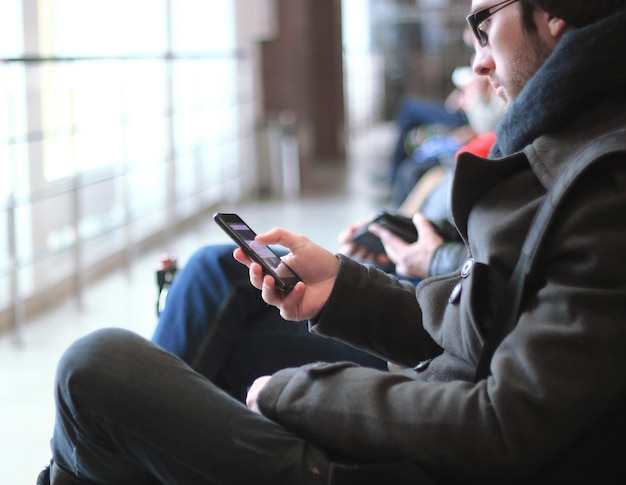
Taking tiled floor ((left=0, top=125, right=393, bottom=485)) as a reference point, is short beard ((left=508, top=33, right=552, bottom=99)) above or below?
above

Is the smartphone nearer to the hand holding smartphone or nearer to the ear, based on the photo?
the ear

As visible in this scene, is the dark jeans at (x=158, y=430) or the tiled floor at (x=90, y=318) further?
the tiled floor at (x=90, y=318)

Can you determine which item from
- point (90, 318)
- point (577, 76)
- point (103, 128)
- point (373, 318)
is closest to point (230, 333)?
point (373, 318)

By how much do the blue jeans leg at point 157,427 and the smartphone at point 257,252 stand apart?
197 millimetres

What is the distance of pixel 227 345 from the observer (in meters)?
1.82

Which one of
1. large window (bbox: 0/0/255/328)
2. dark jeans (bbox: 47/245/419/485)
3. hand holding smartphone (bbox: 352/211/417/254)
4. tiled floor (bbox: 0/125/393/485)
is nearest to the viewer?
dark jeans (bbox: 47/245/419/485)

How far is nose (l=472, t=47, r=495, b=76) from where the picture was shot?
134 centimetres

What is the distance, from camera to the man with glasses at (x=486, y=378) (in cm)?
102

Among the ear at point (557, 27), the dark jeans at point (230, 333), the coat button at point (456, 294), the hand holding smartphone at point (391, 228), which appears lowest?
the dark jeans at point (230, 333)

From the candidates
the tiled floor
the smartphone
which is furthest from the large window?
the smartphone

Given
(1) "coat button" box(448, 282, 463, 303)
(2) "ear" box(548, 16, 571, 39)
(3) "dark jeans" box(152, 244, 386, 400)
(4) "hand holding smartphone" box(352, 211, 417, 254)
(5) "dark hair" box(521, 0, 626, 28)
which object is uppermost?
(5) "dark hair" box(521, 0, 626, 28)

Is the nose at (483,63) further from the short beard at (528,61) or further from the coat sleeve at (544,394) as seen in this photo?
the coat sleeve at (544,394)

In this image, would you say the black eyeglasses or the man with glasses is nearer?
the man with glasses

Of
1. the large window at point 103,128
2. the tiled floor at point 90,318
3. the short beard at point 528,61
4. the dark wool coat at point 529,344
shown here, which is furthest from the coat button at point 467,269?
the large window at point 103,128
